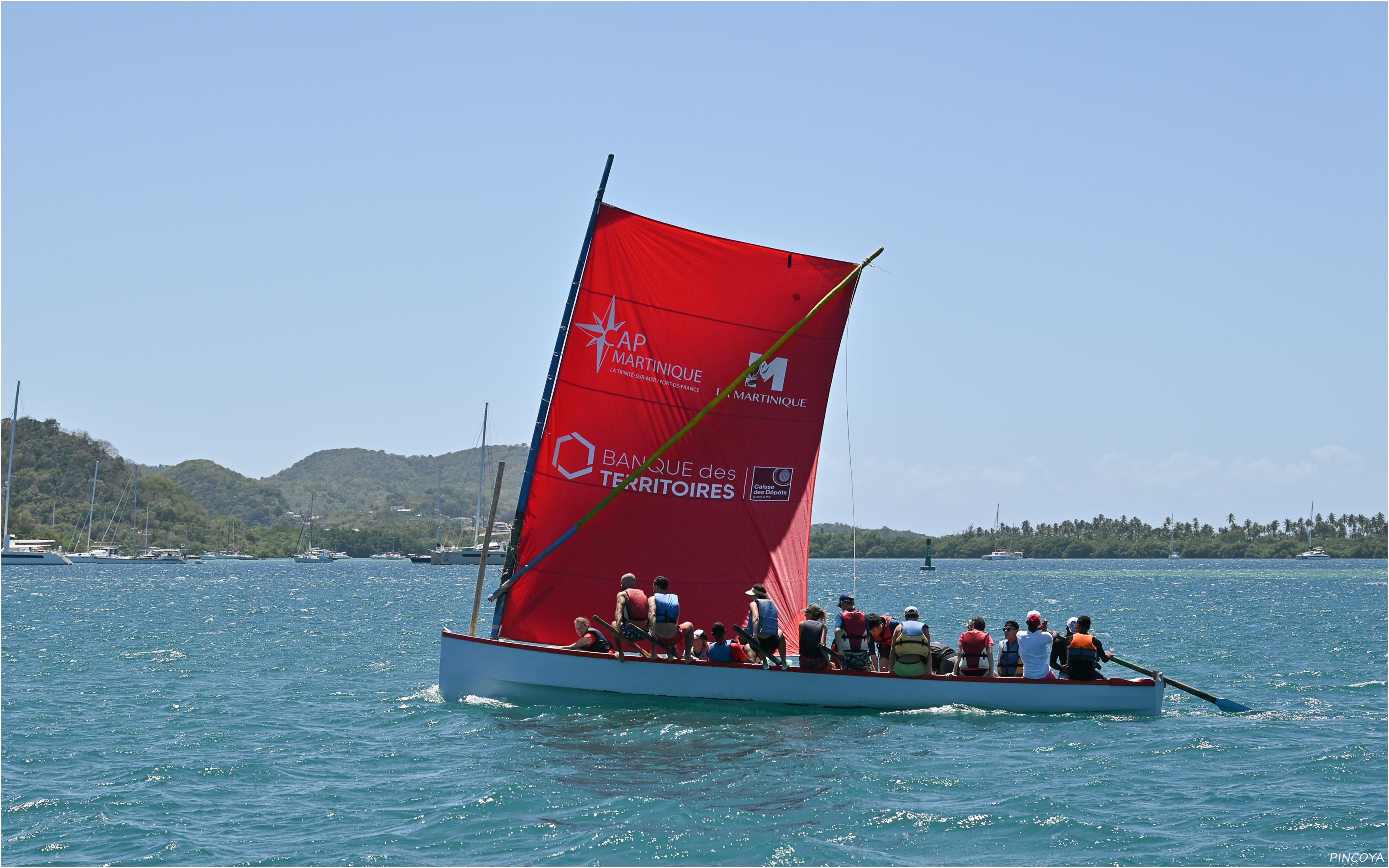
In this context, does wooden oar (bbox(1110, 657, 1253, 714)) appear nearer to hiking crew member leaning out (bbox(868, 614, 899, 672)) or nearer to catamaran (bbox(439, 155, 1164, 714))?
catamaran (bbox(439, 155, 1164, 714))

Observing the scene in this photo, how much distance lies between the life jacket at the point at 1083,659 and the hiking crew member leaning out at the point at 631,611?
6.77 metres

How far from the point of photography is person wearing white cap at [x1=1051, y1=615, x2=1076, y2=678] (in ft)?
67.9

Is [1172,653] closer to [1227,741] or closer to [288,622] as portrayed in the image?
[1227,741]

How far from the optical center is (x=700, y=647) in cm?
2006

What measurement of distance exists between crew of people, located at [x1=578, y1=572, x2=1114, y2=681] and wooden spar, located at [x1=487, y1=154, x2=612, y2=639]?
1.59 m

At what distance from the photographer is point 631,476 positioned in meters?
21.1

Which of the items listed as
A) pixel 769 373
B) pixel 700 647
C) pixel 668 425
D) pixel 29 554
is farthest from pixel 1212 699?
pixel 29 554

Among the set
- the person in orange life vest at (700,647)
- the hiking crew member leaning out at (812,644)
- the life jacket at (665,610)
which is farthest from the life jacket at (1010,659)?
the life jacket at (665,610)

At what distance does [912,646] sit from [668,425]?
17.8ft

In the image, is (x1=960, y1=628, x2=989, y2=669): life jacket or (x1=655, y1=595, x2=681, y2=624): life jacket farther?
(x1=960, y1=628, x2=989, y2=669): life jacket

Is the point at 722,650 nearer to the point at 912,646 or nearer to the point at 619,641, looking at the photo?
the point at 619,641

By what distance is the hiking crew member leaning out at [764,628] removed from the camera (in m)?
20.0

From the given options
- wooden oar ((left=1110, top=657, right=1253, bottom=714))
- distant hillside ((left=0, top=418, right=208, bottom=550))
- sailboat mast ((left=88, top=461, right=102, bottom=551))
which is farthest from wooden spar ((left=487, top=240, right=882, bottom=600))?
distant hillside ((left=0, top=418, right=208, bottom=550))

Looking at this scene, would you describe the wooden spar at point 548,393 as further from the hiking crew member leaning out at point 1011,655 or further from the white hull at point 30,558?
the white hull at point 30,558
